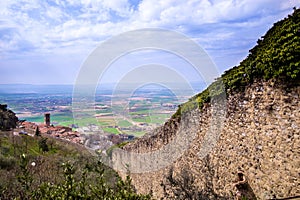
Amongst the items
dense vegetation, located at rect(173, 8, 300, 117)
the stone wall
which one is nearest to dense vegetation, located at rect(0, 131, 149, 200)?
the stone wall

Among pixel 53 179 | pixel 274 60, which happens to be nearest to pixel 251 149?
pixel 274 60

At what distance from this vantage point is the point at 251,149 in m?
5.15

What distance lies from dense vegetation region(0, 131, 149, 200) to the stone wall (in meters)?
1.89

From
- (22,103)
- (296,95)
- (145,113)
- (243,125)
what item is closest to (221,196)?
(243,125)

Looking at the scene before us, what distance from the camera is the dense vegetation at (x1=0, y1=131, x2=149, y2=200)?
3.89m

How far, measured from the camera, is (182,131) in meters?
8.16

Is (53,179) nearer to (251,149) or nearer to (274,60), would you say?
(251,149)

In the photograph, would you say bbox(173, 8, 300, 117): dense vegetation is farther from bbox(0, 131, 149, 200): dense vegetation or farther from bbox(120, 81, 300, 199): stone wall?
bbox(0, 131, 149, 200): dense vegetation

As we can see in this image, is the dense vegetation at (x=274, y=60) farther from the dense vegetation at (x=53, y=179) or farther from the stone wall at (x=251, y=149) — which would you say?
the dense vegetation at (x=53, y=179)

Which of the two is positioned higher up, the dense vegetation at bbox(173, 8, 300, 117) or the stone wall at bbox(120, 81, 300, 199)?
the dense vegetation at bbox(173, 8, 300, 117)

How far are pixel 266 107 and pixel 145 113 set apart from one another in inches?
198

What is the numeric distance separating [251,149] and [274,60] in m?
1.68

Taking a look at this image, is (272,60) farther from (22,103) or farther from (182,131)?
(22,103)

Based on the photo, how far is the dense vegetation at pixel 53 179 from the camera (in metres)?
3.89
